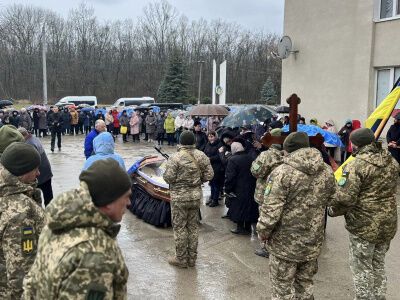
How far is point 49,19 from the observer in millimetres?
62312

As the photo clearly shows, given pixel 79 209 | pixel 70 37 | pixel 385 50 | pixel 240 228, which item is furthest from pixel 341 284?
pixel 70 37

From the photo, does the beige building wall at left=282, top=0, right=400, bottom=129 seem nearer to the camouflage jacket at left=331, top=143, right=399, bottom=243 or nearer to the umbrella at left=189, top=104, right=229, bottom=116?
the umbrella at left=189, top=104, right=229, bottom=116

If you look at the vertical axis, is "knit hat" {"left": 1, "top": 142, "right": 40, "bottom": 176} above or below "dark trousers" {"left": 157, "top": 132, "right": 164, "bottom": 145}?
above

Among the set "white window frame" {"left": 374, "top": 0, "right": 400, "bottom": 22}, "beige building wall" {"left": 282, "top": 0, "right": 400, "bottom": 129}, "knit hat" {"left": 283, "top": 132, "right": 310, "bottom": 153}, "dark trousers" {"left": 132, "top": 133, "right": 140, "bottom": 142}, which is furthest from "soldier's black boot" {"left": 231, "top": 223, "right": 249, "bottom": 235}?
"dark trousers" {"left": 132, "top": 133, "right": 140, "bottom": 142}

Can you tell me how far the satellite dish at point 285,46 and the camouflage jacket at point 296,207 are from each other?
13.3 meters

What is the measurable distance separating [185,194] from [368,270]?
2.53 m

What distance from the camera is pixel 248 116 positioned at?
11.8m

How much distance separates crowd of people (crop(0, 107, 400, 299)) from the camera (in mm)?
2059

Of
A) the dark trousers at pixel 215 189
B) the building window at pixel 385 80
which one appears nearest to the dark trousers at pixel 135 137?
the building window at pixel 385 80

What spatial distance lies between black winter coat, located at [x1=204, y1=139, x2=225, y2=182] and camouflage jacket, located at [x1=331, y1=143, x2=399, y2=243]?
15.9ft

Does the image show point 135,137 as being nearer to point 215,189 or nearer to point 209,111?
point 209,111

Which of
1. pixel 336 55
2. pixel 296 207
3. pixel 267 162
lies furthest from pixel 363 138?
pixel 336 55

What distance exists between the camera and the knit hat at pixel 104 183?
212 cm

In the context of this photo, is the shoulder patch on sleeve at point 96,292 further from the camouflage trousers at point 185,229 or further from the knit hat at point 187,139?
the knit hat at point 187,139
